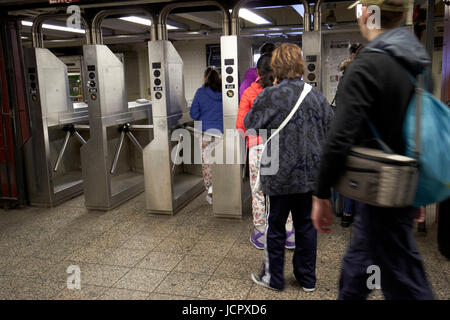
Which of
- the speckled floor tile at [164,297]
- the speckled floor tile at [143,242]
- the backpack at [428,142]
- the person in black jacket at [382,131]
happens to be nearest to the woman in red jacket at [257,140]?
the speckled floor tile at [143,242]

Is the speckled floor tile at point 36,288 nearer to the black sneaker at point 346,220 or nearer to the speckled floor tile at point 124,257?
the speckled floor tile at point 124,257

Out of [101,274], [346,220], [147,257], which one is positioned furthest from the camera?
[346,220]

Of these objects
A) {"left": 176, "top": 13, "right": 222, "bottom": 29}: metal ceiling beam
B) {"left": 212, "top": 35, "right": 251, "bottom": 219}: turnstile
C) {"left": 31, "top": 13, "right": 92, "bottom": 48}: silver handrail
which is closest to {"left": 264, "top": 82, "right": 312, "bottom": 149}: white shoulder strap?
{"left": 212, "top": 35, "right": 251, "bottom": 219}: turnstile

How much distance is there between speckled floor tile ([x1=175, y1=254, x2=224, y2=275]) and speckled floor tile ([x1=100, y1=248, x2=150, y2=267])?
311 mm

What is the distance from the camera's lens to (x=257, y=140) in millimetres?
2623

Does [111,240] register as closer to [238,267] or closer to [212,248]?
[212,248]

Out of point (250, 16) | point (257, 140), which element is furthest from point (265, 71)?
point (250, 16)

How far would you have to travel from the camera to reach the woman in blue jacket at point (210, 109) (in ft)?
11.9

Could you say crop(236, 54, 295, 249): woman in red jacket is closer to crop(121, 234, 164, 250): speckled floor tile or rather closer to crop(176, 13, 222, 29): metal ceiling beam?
crop(121, 234, 164, 250): speckled floor tile

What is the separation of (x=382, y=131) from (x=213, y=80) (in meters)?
2.47

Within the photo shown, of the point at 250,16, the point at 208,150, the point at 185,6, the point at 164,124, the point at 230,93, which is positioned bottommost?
the point at 208,150

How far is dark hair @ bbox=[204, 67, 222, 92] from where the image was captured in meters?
3.63
